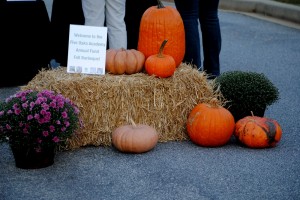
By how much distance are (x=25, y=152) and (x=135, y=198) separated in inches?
36.6

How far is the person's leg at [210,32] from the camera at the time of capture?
6129 mm

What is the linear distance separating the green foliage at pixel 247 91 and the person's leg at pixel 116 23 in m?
A: 1.02

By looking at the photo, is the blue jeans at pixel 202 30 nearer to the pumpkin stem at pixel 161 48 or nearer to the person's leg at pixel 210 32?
the person's leg at pixel 210 32

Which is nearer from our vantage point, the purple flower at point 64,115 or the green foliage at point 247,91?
the purple flower at point 64,115

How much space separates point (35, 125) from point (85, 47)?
1.08 meters

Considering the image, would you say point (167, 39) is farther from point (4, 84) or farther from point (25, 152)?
point (4, 84)

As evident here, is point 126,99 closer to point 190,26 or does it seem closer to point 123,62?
point 123,62

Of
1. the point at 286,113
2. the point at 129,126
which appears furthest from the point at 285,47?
the point at 129,126

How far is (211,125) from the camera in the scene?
473 centimetres

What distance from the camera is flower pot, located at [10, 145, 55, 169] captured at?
13.9ft

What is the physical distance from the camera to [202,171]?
13.9 ft

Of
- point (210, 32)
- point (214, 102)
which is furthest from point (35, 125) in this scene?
point (210, 32)

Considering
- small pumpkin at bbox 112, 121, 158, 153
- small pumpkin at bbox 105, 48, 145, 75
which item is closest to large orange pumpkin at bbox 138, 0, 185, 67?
small pumpkin at bbox 105, 48, 145, 75

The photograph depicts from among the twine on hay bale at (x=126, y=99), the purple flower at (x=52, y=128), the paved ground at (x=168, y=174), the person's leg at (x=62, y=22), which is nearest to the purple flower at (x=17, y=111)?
the purple flower at (x=52, y=128)
